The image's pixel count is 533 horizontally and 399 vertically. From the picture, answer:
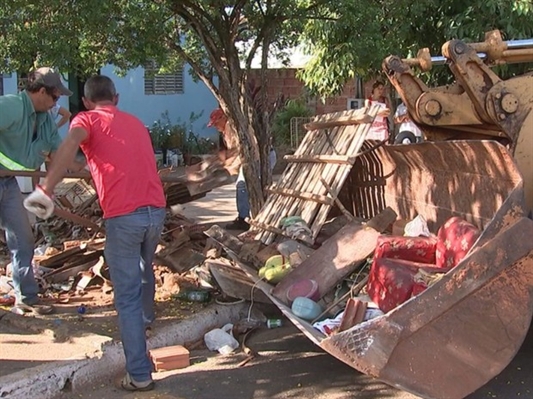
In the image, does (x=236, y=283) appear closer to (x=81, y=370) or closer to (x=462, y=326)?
(x=81, y=370)

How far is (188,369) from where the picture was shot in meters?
4.88

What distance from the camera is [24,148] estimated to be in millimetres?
5621

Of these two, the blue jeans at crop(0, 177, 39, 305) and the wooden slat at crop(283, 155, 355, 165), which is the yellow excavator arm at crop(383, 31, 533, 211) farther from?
the blue jeans at crop(0, 177, 39, 305)

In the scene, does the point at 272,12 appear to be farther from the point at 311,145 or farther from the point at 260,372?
the point at 260,372

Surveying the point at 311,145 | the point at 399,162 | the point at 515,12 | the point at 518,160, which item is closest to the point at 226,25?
the point at 311,145

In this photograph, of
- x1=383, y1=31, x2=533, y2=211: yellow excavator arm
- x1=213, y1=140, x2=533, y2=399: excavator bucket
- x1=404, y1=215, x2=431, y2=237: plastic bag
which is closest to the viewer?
x1=213, y1=140, x2=533, y2=399: excavator bucket

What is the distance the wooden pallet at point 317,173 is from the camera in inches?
228

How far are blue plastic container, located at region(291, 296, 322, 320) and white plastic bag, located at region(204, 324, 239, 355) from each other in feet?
2.50

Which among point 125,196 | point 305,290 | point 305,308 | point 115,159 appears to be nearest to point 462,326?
point 305,308

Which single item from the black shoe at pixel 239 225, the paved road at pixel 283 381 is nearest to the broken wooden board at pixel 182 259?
the paved road at pixel 283 381

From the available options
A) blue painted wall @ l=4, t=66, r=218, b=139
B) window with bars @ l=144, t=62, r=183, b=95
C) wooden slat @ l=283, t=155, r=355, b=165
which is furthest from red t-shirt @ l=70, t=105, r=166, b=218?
window with bars @ l=144, t=62, r=183, b=95

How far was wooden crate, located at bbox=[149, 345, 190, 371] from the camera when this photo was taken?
4.84 m

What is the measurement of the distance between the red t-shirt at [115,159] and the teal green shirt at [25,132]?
131 centimetres

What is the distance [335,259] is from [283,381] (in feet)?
2.96
